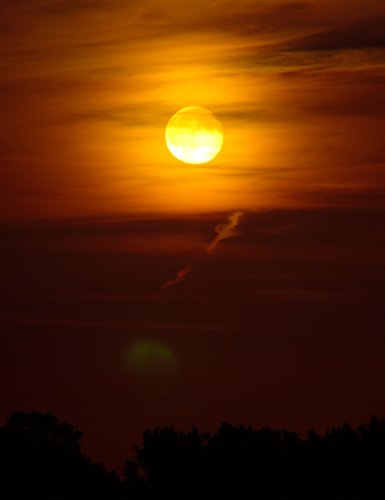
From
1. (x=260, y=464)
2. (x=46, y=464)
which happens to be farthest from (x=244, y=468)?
(x=46, y=464)

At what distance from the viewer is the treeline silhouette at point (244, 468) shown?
62.7 metres

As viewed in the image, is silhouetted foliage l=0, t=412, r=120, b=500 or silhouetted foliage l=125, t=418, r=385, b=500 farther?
silhouetted foliage l=0, t=412, r=120, b=500

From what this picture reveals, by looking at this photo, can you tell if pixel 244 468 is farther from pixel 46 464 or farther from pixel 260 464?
pixel 46 464

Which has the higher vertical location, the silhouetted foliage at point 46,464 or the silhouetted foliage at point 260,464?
the silhouetted foliage at point 46,464

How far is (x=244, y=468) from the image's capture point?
64.4 m

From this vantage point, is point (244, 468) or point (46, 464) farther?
point (46, 464)

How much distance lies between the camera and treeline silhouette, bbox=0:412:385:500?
206 feet

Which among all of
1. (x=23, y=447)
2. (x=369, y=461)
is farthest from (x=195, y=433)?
(x=23, y=447)

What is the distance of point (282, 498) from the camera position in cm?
6234

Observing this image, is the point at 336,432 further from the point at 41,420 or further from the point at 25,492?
the point at 41,420

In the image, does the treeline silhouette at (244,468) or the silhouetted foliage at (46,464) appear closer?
the treeline silhouette at (244,468)

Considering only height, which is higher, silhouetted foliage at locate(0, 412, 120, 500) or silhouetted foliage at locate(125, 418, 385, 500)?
silhouetted foliage at locate(0, 412, 120, 500)

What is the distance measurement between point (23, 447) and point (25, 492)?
23.3ft

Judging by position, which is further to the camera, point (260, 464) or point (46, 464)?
point (46, 464)
